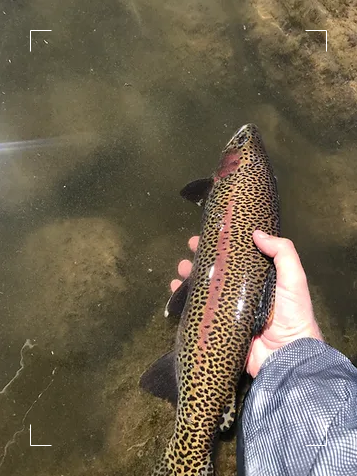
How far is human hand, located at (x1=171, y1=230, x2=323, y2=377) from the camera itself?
3.44 meters

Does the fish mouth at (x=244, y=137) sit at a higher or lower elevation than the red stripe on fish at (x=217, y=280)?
higher

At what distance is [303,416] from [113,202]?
2.73 m

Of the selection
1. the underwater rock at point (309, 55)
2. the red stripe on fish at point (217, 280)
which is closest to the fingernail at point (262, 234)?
the red stripe on fish at point (217, 280)

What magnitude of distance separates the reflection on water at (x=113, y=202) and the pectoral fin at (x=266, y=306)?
1.25 m

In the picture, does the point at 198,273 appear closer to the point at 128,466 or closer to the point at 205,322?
the point at 205,322

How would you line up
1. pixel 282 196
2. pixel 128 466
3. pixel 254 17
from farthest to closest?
pixel 254 17, pixel 282 196, pixel 128 466

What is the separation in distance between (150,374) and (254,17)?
13.1ft

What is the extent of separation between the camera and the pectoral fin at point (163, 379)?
3424 millimetres

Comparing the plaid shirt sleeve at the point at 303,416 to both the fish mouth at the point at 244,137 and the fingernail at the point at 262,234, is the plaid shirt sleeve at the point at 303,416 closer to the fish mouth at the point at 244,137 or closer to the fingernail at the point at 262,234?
the fingernail at the point at 262,234

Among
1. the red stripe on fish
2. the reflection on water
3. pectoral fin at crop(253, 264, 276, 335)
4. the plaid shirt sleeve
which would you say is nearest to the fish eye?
the reflection on water

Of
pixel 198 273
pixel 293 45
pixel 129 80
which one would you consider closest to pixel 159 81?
pixel 129 80

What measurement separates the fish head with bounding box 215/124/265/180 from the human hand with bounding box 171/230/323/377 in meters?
0.74

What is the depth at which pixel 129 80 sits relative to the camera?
4766mm

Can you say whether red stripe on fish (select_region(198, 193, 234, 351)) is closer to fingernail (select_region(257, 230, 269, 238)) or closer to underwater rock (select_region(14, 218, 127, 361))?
fingernail (select_region(257, 230, 269, 238))
